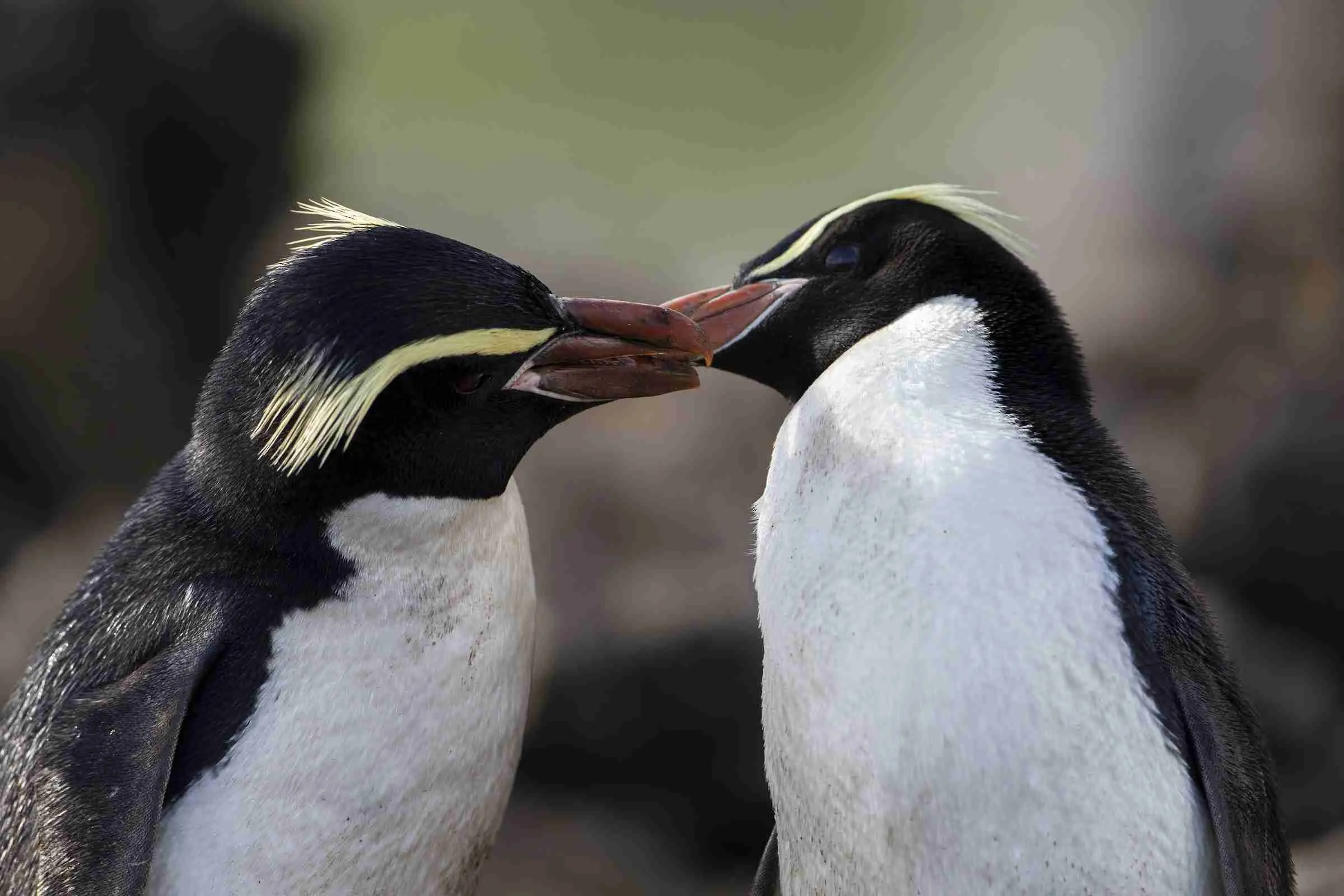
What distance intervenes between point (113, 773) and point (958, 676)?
94 centimetres

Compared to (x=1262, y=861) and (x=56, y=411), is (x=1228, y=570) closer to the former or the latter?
(x=1262, y=861)

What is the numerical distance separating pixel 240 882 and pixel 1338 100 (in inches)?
114

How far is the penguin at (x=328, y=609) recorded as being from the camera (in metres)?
1.40

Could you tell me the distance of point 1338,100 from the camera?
2.89 metres

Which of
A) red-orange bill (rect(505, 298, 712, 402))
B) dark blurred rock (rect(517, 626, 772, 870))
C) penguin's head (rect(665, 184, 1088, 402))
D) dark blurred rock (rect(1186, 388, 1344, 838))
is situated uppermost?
penguin's head (rect(665, 184, 1088, 402))

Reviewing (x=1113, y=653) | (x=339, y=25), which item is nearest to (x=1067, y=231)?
(x=1113, y=653)

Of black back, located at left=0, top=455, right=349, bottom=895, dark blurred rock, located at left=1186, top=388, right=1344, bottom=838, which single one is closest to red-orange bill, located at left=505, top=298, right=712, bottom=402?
black back, located at left=0, top=455, right=349, bottom=895

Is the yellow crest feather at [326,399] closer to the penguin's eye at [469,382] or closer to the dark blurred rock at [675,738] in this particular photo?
the penguin's eye at [469,382]

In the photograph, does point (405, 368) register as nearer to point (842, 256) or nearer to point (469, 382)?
point (469, 382)

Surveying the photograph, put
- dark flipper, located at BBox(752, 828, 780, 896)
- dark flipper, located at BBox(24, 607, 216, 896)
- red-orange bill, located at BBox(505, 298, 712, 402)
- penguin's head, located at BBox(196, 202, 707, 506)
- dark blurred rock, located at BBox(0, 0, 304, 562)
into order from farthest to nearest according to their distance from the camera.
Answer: dark blurred rock, located at BBox(0, 0, 304, 562), dark flipper, located at BBox(752, 828, 780, 896), red-orange bill, located at BBox(505, 298, 712, 402), penguin's head, located at BBox(196, 202, 707, 506), dark flipper, located at BBox(24, 607, 216, 896)

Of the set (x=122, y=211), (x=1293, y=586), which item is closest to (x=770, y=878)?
(x=1293, y=586)

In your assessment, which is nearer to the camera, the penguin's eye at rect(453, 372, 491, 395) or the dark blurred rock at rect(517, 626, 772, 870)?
the penguin's eye at rect(453, 372, 491, 395)

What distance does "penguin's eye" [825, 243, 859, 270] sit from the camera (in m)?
1.70

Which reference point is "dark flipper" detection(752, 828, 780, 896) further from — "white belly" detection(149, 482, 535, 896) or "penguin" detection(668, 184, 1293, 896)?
"white belly" detection(149, 482, 535, 896)
